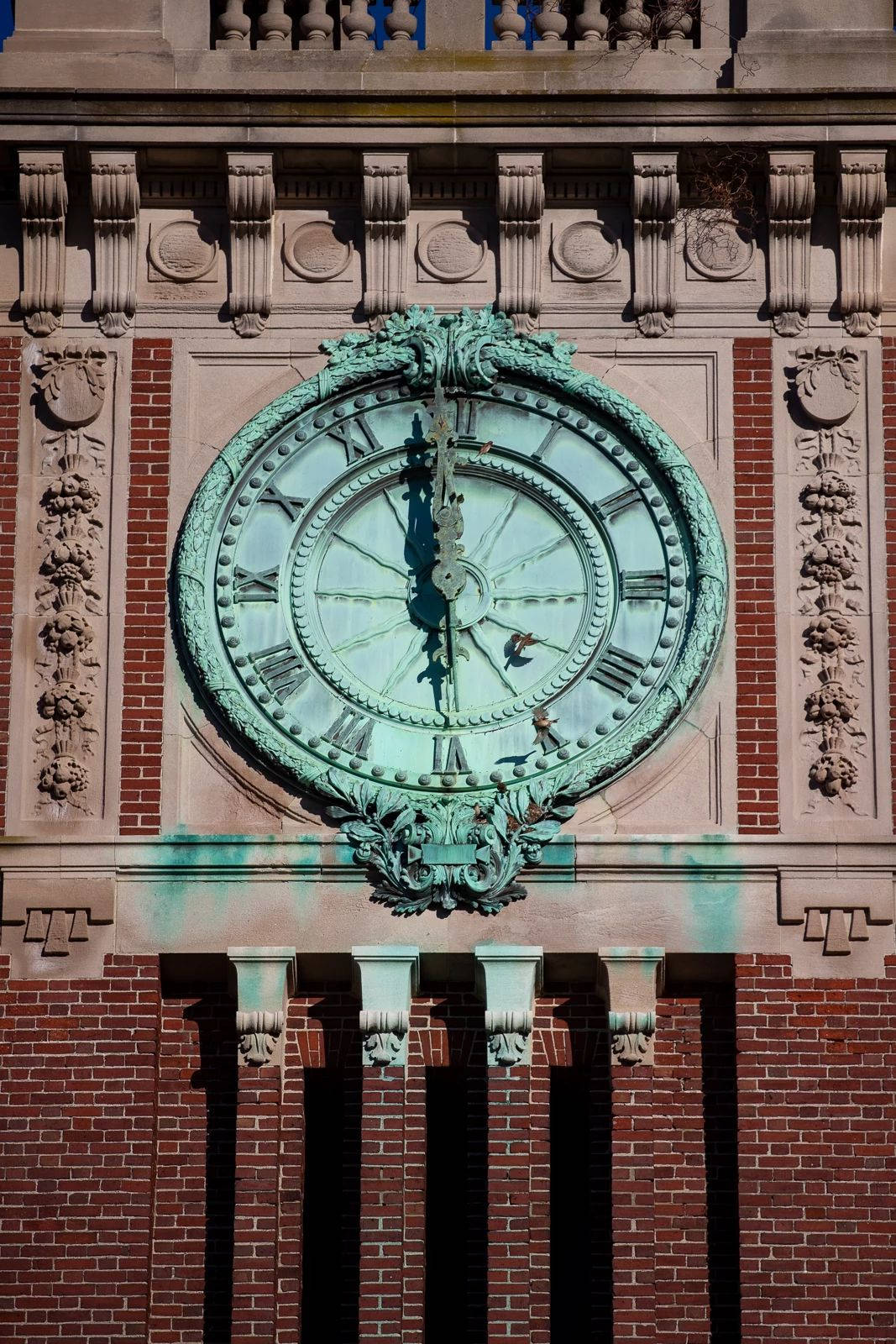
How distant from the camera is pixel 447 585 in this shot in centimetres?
1903

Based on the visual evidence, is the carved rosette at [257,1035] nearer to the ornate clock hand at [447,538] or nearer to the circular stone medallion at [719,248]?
the ornate clock hand at [447,538]

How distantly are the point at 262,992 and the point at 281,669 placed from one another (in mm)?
1902

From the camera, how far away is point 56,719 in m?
18.9

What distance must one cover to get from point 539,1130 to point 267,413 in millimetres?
4395

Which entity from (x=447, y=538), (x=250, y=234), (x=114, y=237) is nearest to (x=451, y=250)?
(x=250, y=234)

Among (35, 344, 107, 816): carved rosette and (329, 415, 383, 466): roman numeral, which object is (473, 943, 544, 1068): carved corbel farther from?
(329, 415, 383, 466): roman numeral

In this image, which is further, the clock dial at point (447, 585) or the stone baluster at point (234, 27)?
the stone baluster at point (234, 27)

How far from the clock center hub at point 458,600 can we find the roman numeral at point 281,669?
2.41ft

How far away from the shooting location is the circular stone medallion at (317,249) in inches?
781

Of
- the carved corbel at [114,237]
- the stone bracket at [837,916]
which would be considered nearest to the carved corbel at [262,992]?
the stone bracket at [837,916]

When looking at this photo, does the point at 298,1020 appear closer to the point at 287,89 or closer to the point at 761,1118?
the point at 761,1118

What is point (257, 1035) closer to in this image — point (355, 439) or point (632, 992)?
point (632, 992)

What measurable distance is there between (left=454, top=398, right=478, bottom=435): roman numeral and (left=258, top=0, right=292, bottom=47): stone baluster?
8.03ft

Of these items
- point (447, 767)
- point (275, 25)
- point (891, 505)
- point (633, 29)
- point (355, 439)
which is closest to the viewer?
point (447, 767)
